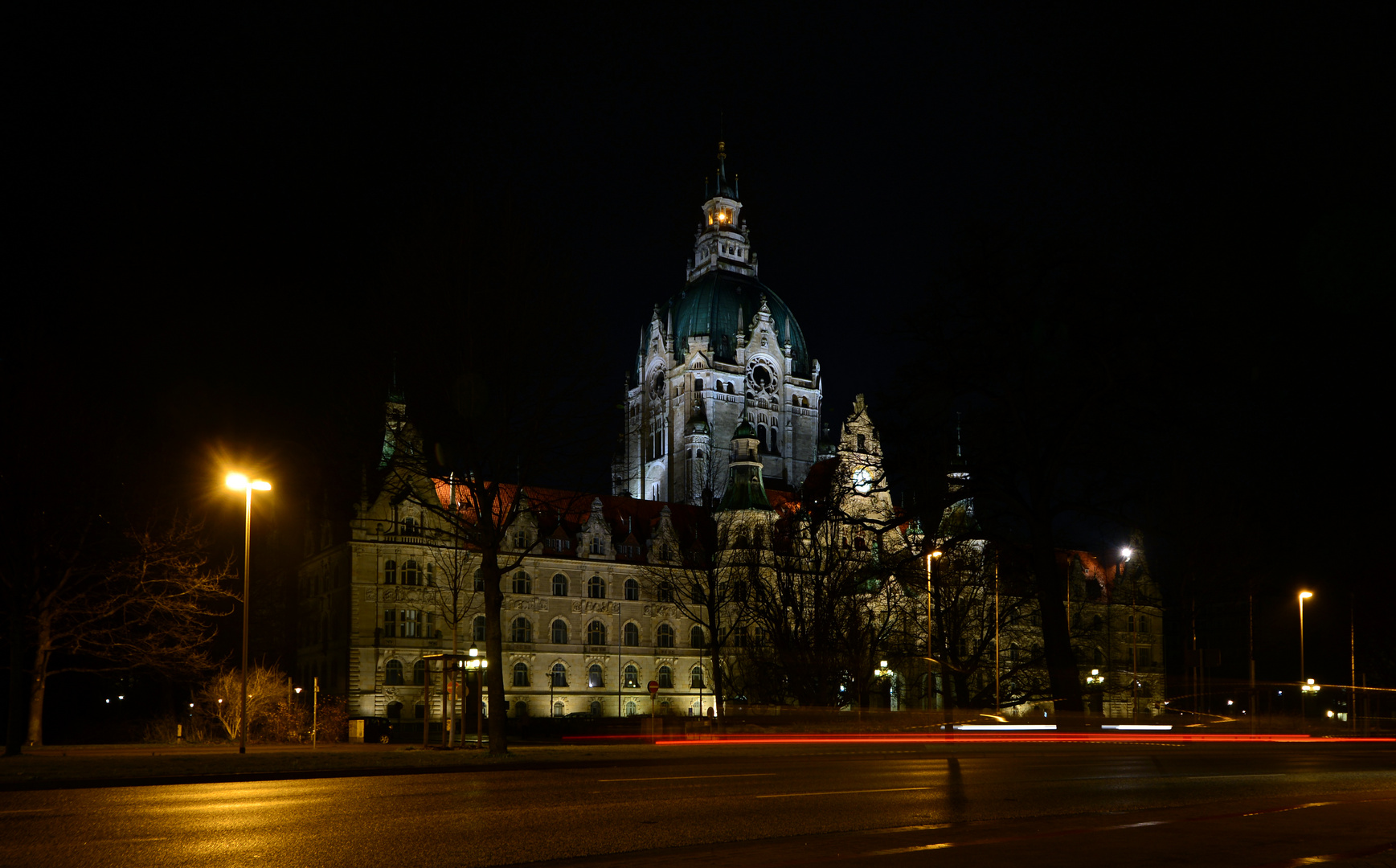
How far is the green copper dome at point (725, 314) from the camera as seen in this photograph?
128500 mm

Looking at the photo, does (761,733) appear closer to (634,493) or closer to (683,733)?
(683,733)

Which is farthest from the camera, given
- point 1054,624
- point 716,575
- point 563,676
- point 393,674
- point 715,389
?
point 715,389

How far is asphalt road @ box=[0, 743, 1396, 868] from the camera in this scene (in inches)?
372

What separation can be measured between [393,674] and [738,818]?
6107 cm

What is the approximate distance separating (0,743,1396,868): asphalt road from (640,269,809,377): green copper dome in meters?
110

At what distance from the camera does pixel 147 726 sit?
146 feet

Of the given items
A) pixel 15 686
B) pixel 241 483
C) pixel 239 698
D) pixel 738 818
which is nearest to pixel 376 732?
pixel 239 698

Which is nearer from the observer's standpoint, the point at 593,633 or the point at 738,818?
the point at 738,818

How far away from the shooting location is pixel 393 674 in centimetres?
6950

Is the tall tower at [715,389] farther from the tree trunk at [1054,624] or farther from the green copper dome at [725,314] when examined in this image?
the tree trunk at [1054,624]

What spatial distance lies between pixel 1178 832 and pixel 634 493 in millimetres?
117799

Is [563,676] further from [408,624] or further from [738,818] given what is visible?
[738,818]

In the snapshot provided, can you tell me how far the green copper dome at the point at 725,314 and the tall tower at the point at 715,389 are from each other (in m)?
0.12

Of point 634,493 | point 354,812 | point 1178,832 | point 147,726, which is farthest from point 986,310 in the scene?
point 634,493
